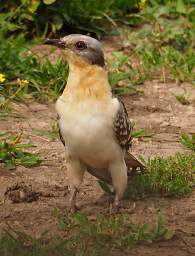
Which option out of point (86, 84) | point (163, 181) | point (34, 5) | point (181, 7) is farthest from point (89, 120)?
point (181, 7)

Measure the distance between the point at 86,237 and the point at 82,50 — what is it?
51.3 inches

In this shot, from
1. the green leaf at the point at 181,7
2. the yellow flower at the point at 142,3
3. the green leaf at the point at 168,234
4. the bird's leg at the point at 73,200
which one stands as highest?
the yellow flower at the point at 142,3

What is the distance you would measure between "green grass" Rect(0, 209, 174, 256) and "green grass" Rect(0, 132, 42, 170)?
3.29 feet

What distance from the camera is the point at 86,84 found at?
5891mm

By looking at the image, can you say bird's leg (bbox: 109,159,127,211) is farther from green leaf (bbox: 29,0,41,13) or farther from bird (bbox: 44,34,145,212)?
green leaf (bbox: 29,0,41,13)

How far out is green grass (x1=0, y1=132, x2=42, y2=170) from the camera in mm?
6797

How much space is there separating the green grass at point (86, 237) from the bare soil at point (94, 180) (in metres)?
0.07

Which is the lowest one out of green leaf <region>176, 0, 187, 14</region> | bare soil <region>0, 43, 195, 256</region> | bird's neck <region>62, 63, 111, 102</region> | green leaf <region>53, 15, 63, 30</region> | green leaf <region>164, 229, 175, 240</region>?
bare soil <region>0, 43, 195, 256</region>

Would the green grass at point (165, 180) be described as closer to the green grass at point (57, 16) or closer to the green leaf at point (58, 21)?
the green grass at point (57, 16)

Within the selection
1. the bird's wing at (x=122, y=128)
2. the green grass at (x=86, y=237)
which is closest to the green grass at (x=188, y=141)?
the bird's wing at (x=122, y=128)

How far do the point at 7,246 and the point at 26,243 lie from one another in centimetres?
16

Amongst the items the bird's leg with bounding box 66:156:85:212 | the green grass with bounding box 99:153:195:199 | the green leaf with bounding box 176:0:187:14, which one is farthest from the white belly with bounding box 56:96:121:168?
the green leaf with bounding box 176:0:187:14

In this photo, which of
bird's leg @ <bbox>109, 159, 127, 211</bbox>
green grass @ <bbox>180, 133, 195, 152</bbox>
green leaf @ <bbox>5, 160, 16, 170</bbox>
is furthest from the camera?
green grass @ <bbox>180, 133, 195, 152</bbox>

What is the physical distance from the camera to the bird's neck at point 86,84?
5.85 m
